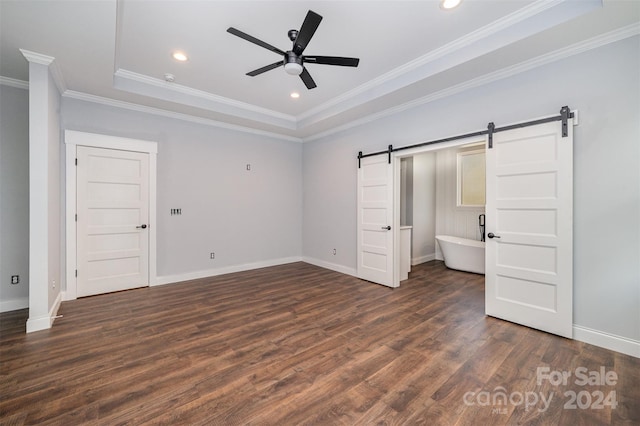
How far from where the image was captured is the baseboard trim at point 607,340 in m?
2.41

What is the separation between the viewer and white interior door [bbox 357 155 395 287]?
447cm

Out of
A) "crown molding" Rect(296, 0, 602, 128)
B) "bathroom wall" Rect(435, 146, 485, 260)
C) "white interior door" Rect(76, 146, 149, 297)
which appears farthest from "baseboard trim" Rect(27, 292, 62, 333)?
"bathroom wall" Rect(435, 146, 485, 260)

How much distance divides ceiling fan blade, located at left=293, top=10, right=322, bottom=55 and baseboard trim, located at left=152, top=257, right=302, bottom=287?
13.6 feet

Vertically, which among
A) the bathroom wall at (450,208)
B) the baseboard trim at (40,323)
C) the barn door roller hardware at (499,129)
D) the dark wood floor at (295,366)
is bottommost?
the dark wood floor at (295,366)

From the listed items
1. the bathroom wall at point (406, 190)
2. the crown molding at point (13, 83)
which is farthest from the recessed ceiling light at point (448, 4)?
the crown molding at point (13, 83)

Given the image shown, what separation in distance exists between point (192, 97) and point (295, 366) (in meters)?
4.19

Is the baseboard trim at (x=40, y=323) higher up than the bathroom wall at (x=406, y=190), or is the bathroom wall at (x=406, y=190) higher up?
the bathroom wall at (x=406, y=190)

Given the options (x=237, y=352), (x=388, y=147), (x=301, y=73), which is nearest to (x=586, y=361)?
(x=237, y=352)

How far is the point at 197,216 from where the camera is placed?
4.94 meters

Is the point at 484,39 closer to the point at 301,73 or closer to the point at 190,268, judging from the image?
the point at 301,73

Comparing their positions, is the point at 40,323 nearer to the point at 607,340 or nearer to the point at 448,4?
the point at 448,4

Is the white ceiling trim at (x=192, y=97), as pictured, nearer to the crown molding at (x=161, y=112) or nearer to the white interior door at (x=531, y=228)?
the crown molding at (x=161, y=112)

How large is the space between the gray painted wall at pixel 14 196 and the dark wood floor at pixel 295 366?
335mm

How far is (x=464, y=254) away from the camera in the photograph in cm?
550
